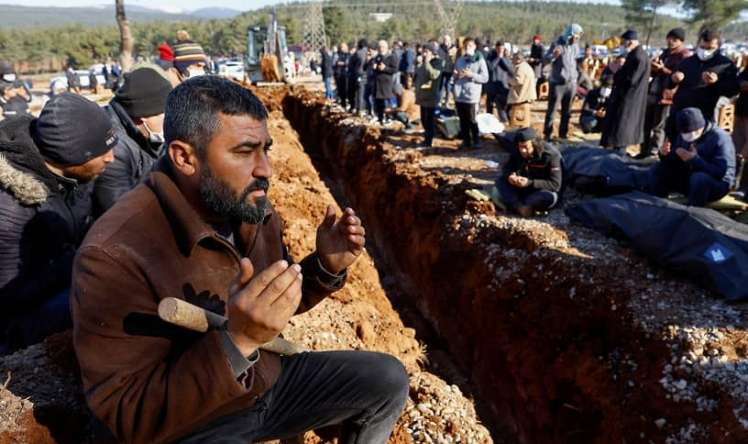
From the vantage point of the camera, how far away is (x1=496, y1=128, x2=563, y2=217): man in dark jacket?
6468 mm

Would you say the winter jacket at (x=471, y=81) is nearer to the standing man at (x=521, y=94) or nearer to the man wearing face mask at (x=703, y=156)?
the standing man at (x=521, y=94)

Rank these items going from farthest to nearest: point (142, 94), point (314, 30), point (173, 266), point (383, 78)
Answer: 1. point (314, 30)
2. point (383, 78)
3. point (142, 94)
4. point (173, 266)

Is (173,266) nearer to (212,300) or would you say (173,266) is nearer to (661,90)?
(212,300)

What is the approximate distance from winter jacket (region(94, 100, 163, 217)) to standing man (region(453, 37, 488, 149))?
22.6ft

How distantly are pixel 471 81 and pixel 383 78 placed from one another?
3585mm

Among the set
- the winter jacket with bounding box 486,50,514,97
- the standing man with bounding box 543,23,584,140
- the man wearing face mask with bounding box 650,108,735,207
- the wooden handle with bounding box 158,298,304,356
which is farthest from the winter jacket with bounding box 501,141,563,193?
the wooden handle with bounding box 158,298,304,356

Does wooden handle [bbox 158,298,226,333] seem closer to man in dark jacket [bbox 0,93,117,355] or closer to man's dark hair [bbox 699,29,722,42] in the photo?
man in dark jacket [bbox 0,93,117,355]

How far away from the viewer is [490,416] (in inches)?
223

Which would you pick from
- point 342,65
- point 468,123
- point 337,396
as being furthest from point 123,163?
point 342,65

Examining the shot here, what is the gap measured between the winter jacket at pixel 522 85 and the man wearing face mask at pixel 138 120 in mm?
8508

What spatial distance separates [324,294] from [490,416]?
406 cm

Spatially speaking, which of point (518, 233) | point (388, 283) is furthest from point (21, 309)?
point (388, 283)

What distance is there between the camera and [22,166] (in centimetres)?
267

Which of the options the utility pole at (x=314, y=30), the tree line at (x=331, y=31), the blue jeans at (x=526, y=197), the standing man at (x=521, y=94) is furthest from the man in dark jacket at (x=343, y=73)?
the utility pole at (x=314, y=30)
